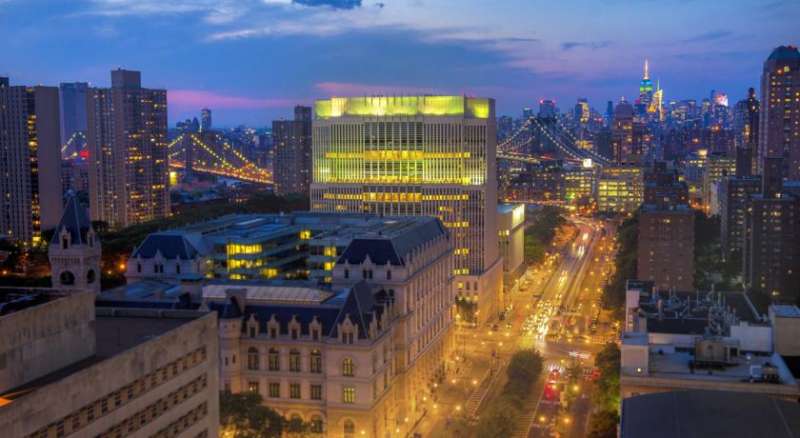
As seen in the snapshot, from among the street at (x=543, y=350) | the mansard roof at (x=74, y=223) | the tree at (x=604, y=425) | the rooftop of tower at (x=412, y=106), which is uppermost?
the rooftop of tower at (x=412, y=106)

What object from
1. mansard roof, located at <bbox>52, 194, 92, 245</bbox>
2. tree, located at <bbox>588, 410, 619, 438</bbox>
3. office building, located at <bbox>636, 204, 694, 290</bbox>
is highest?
mansard roof, located at <bbox>52, 194, 92, 245</bbox>

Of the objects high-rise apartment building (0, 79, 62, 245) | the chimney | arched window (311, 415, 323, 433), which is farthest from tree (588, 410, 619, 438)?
high-rise apartment building (0, 79, 62, 245)

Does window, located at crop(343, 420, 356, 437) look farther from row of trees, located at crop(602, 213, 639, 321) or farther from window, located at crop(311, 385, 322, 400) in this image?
row of trees, located at crop(602, 213, 639, 321)

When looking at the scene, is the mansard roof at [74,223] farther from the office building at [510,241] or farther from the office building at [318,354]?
the office building at [510,241]

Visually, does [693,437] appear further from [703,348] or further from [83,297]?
[83,297]

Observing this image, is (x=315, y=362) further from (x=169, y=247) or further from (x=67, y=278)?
(x=67, y=278)

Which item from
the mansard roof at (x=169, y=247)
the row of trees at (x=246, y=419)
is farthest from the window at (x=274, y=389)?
the mansard roof at (x=169, y=247)

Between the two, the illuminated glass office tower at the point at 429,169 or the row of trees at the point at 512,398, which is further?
the illuminated glass office tower at the point at 429,169
